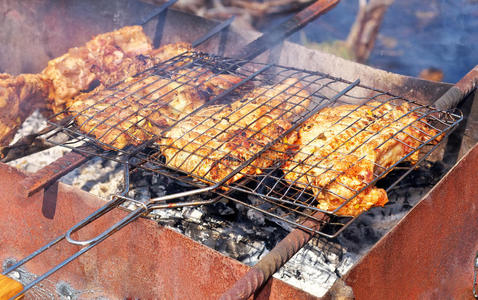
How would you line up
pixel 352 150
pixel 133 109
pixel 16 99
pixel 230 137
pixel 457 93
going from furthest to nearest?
pixel 16 99 → pixel 133 109 → pixel 457 93 → pixel 230 137 → pixel 352 150

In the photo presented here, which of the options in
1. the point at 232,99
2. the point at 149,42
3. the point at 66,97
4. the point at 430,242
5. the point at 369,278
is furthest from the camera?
the point at 149,42

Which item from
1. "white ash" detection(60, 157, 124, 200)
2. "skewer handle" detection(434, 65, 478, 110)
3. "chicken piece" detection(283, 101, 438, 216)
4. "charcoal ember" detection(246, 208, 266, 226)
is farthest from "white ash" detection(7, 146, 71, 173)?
"skewer handle" detection(434, 65, 478, 110)

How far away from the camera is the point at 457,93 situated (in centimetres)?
316

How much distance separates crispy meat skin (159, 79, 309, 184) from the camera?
2.76m

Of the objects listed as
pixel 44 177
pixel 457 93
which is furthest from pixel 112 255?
pixel 457 93

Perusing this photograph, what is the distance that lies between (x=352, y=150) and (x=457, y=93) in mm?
1075

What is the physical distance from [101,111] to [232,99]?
113 centimetres

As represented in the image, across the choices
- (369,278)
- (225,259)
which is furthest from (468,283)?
(225,259)

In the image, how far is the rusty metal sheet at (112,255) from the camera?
2455 mm

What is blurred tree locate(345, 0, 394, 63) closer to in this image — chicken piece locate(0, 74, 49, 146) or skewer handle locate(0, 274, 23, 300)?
chicken piece locate(0, 74, 49, 146)

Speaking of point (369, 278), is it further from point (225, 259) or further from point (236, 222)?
point (236, 222)

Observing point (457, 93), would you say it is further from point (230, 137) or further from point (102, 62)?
point (102, 62)

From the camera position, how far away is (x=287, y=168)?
2.79 meters

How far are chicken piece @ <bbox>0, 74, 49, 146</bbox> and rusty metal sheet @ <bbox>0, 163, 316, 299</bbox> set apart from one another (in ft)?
3.40
